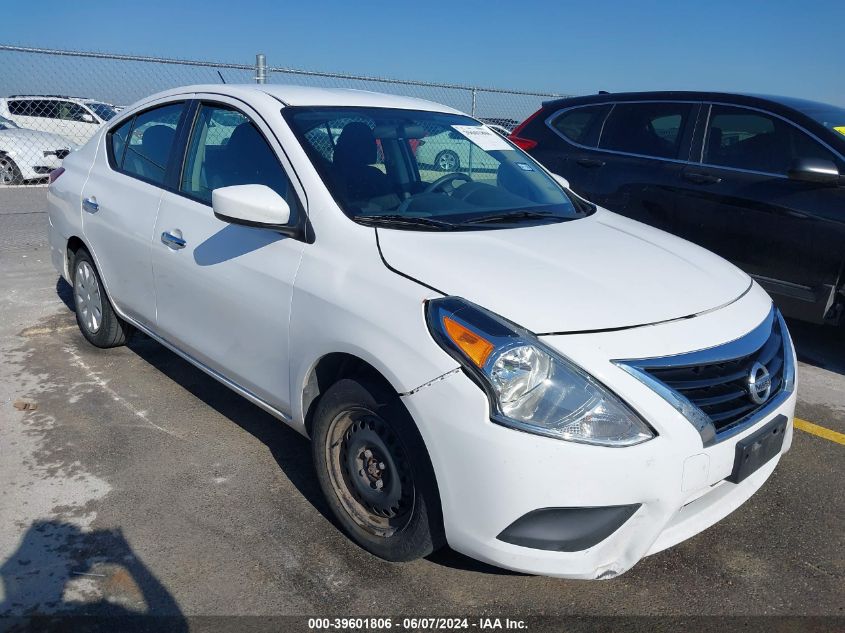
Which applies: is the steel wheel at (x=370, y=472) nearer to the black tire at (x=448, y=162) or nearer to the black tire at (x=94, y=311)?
the black tire at (x=448, y=162)

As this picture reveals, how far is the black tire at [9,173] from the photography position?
11625 mm

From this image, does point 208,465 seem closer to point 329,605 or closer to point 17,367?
point 329,605

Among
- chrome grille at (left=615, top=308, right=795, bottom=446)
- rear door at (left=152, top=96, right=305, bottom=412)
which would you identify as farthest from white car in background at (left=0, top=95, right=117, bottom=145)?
chrome grille at (left=615, top=308, right=795, bottom=446)

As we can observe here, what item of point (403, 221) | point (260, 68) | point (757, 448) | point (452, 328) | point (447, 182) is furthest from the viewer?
point (260, 68)

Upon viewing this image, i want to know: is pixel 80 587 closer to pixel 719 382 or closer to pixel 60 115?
pixel 719 382

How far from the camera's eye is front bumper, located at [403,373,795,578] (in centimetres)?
221

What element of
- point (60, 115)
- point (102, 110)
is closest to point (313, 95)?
point (60, 115)

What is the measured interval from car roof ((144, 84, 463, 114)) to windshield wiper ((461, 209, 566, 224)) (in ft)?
3.05

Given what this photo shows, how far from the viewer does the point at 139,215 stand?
3.97 meters

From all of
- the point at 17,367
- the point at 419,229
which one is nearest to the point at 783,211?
the point at 419,229

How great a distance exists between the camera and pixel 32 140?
39.0ft

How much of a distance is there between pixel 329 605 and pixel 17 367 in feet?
10.2

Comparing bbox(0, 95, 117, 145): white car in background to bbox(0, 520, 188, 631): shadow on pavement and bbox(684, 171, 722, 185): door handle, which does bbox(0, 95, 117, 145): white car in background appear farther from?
bbox(0, 520, 188, 631): shadow on pavement

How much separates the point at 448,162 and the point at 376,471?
163 cm
